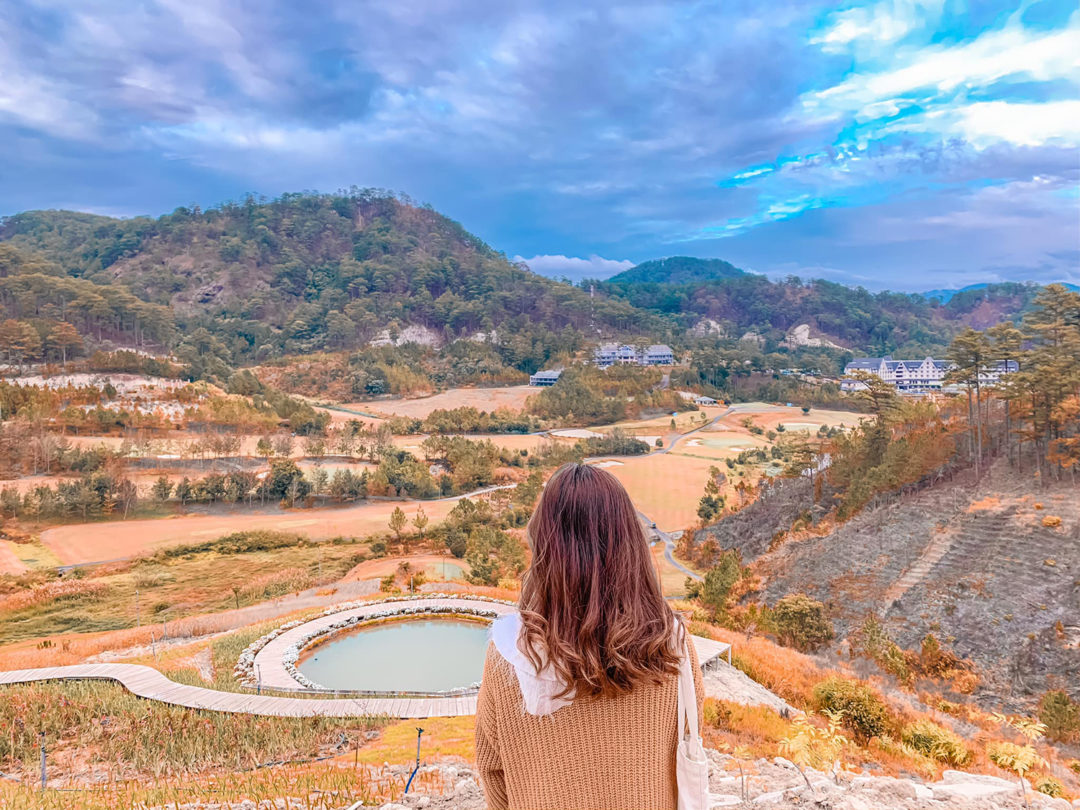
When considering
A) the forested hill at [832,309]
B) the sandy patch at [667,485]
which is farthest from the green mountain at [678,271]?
the sandy patch at [667,485]

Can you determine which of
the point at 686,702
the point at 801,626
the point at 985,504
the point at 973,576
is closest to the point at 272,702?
the point at 686,702

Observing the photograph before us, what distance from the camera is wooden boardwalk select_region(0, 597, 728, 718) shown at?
16.6 ft

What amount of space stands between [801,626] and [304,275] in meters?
55.9

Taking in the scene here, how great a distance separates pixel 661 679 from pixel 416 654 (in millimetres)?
7182

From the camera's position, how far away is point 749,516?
1616cm

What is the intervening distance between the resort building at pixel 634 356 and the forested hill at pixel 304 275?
193 inches

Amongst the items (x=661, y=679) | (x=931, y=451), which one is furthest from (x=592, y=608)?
(x=931, y=451)

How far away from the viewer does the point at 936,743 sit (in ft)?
16.6

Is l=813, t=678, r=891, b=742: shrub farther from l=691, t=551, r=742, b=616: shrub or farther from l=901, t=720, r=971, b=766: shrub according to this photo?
l=691, t=551, r=742, b=616: shrub

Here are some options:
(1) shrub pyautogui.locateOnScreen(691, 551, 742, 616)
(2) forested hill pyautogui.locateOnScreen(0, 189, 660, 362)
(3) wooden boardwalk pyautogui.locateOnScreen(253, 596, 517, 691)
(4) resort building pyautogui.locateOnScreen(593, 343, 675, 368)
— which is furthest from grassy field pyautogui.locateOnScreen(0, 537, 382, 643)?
(2) forested hill pyautogui.locateOnScreen(0, 189, 660, 362)

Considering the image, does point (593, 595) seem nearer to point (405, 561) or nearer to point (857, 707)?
point (857, 707)

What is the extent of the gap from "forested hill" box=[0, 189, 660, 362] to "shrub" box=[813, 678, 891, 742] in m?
37.0

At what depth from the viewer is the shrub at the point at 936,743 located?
16.4 feet

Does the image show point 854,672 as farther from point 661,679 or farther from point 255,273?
point 255,273
